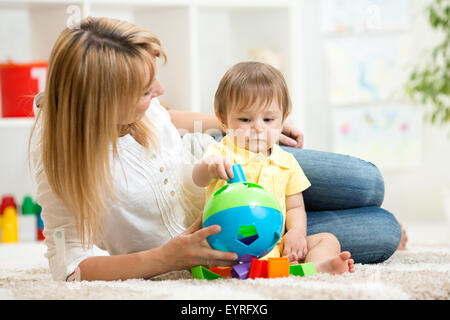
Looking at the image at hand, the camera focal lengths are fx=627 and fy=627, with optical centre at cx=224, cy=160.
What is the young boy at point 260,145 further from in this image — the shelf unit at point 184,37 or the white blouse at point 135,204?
the shelf unit at point 184,37

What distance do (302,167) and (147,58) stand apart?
472mm

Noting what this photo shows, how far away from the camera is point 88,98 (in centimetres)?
96

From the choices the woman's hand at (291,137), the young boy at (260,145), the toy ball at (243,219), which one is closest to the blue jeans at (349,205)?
the woman's hand at (291,137)

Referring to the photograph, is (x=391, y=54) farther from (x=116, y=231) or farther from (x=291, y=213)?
(x=116, y=231)

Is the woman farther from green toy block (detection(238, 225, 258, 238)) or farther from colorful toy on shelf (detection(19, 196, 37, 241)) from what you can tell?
colorful toy on shelf (detection(19, 196, 37, 241))

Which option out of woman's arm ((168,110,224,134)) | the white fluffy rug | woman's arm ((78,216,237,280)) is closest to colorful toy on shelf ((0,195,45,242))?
woman's arm ((168,110,224,134))

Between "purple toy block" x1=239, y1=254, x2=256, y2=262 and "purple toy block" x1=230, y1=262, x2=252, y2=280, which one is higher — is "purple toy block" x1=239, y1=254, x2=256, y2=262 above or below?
above

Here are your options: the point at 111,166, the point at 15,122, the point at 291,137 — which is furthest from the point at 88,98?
the point at 15,122

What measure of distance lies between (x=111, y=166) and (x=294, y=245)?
35 centimetres

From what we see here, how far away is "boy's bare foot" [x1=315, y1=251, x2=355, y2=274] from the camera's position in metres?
1.00

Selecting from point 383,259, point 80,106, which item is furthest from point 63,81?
point 383,259

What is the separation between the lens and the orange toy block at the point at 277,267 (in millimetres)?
973

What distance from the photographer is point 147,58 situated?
0.98 metres

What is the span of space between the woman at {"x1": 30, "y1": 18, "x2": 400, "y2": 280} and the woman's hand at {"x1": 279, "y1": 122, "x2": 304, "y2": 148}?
0.24m
